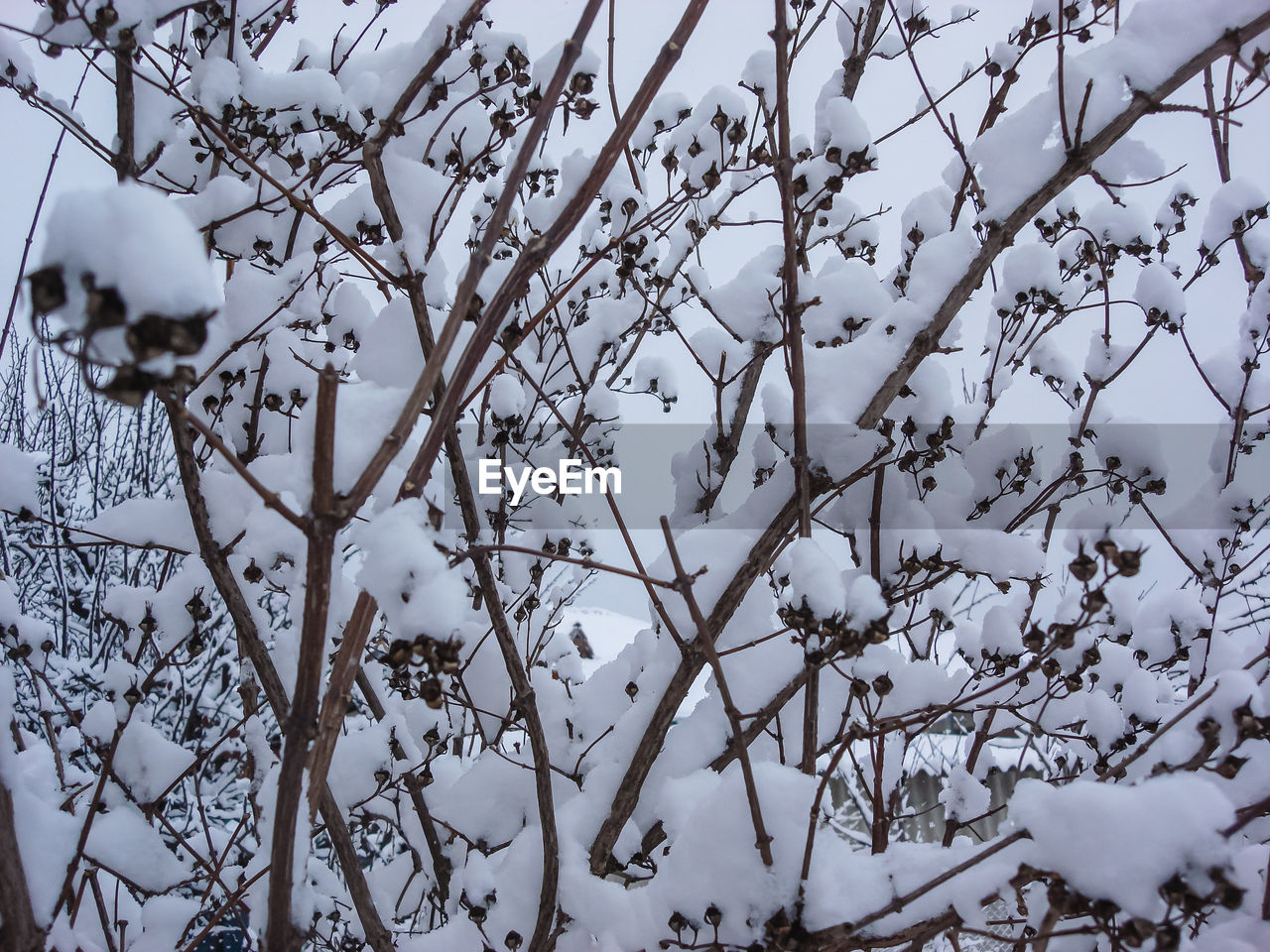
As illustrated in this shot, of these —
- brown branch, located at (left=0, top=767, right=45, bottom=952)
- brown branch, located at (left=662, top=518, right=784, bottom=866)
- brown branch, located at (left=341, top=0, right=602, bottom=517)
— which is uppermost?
brown branch, located at (left=341, top=0, right=602, bottom=517)

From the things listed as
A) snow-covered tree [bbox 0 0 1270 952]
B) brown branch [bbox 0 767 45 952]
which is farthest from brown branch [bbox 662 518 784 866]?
brown branch [bbox 0 767 45 952]

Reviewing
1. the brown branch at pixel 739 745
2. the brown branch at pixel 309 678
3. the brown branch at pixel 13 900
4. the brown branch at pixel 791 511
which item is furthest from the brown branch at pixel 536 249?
the brown branch at pixel 13 900

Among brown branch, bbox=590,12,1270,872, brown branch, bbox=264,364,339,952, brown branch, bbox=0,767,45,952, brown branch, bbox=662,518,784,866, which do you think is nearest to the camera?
brown branch, bbox=264,364,339,952

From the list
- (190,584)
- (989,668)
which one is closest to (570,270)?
(190,584)

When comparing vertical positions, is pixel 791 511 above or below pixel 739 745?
above

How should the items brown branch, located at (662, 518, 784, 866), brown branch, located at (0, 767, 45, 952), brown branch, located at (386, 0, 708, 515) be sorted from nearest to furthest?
brown branch, located at (386, 0, 708, 515)
brown branch, located at (662, 518, 784, 866)
brown branch, located at (0, 767, 45, 952)

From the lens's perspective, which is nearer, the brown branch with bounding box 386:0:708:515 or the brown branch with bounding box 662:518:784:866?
the brown branch with bounding box 386:0:708:515

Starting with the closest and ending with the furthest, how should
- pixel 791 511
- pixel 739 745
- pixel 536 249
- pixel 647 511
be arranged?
1. pixel 536 249
2. pixel 739 745
3. pixel 791 511
4. pixel 647 511

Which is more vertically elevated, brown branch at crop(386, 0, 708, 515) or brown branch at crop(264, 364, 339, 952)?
brown branch at crop(386, 0, 708, 515)

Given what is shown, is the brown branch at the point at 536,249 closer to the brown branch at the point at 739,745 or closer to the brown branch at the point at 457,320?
the brown branch at the point at 457,320

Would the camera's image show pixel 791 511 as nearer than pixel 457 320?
No

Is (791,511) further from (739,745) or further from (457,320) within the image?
(457,320)

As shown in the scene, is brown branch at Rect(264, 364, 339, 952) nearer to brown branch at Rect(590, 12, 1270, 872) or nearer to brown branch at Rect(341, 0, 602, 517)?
brown branch at Rect(341, 0, 602, 517)

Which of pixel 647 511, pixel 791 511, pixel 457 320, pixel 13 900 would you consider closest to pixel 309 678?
pixel 457 320
